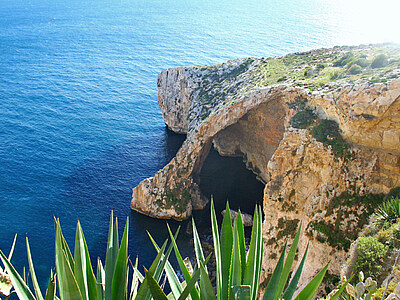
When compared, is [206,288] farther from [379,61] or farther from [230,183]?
[230,183]

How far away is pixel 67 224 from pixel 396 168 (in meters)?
31.1

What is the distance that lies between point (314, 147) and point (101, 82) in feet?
200

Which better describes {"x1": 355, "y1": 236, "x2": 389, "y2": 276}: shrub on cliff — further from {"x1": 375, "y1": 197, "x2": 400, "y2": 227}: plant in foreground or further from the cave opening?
the cave opening

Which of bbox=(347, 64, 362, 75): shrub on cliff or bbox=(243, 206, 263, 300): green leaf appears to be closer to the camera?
bbox=(243, 206, 263, 300): green leaf

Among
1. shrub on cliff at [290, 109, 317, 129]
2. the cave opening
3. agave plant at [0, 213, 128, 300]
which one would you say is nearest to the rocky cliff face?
shrub on cliff at [290, 109, 317, 129]

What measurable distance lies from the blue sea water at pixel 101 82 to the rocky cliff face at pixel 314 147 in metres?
7.85

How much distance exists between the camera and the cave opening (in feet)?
143

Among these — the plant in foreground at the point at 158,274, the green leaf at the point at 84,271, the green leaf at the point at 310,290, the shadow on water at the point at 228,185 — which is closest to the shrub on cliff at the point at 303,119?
the shadow on water at the point at 228,185

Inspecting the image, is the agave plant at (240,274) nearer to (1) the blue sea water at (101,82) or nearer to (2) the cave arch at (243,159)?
(1) the blue sea water at (101,82)

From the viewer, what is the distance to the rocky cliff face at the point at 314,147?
84.1 feet

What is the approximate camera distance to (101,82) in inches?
3145

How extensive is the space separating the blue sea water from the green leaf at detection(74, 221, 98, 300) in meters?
27.8

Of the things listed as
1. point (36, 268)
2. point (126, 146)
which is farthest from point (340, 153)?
point (126, 146)

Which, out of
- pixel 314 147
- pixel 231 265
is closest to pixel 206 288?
pixel 231 265
